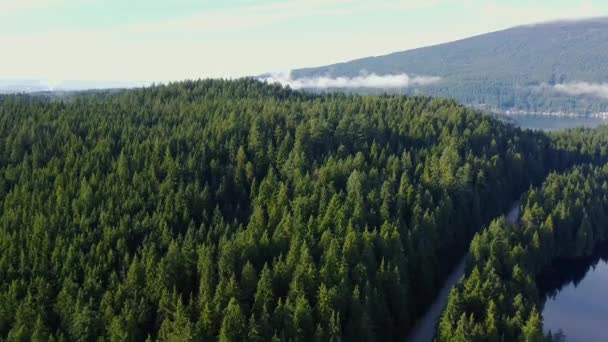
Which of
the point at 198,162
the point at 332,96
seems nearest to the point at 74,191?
the point at 198,162

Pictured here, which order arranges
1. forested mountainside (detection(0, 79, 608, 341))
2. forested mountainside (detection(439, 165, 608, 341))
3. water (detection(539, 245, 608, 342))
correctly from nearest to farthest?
forested mountainside (detection(0, 79, 608, 341)), forested mountainside (detection(439, 165, 608, 341)), water (detection(539, 245, 608, 342))

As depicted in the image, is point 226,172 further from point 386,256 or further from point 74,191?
point 386,256

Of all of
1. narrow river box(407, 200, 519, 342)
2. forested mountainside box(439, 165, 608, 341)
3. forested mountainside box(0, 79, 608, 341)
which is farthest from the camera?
narrow river box(407, 200, 519, 342)

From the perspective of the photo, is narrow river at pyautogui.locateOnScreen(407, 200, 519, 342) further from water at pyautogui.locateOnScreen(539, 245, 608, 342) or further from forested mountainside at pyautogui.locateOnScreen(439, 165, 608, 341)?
water at pyautogui.locateOnScreen(539, 245, 608, 342)

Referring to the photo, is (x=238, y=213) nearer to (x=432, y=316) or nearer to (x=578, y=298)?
(x=432, y=316)

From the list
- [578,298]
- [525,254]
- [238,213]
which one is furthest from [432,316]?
[238,213]

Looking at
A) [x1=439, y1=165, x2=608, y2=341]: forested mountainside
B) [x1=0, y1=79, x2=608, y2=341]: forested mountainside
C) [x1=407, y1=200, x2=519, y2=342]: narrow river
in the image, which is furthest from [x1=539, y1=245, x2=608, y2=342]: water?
[x1=0, y1=79, x2=608, y2=341]: forested mountainside
